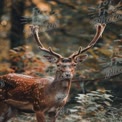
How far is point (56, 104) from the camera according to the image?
11.8m

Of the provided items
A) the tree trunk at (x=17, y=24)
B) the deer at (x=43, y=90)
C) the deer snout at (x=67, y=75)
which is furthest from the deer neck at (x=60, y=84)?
the tree trunk at (x=17, y=24)

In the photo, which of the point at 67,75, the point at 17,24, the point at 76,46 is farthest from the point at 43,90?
the point at 76,46

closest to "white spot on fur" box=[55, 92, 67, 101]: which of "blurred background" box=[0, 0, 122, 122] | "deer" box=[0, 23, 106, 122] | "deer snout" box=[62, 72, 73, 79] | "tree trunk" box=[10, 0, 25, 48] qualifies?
"deer" box=[0, 23, 106, 122]

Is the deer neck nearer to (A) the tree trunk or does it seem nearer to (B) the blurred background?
(B) the blurred background

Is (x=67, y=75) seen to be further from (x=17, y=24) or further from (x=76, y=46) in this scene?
(x=76, y=46)

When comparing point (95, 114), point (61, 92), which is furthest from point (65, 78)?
point (95, 114)

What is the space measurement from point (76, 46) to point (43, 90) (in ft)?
29.2

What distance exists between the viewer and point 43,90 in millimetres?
12070

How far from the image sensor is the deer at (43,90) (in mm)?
11789

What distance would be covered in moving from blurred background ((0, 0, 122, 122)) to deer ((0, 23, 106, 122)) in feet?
3.67

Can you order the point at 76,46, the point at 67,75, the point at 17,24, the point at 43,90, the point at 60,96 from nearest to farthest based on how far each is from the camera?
the point at 67,75 < the point at 60,96 < the point at 43,90 < the point at 17,24 < the point at 76,46

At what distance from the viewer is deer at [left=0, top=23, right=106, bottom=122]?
38.7ft

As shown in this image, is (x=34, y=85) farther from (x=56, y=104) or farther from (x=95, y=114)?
(x=95, y=114)

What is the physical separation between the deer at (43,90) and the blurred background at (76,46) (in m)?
1.12
